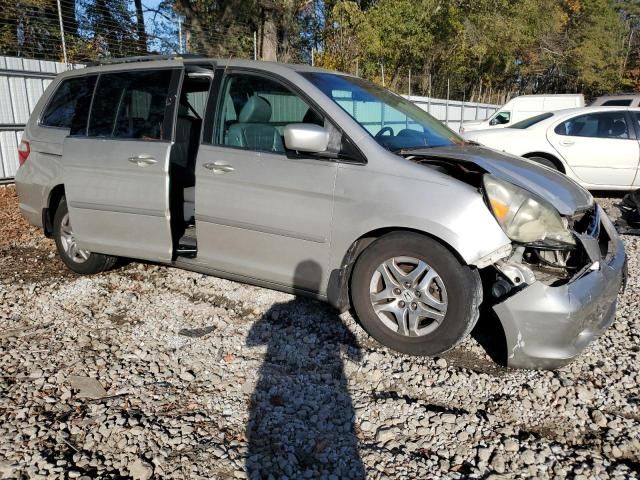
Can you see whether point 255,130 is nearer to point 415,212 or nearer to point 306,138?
point 306,138

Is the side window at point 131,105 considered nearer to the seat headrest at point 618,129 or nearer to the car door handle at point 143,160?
the car door handle at point 143,160

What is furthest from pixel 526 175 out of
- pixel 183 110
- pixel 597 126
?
pixel 597 126

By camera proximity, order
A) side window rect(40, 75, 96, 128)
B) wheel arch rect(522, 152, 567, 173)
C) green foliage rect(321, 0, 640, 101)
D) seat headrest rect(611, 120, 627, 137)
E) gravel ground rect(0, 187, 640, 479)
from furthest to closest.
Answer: green foliage rect(321, 0, 640, 101), wheel arch rect(522, 152, 567, 173), seat headrest rect(611, 120, 627, 137), side window rect(40, 75, 96, 128), gravel ground rect(0, 187, 640, 479)

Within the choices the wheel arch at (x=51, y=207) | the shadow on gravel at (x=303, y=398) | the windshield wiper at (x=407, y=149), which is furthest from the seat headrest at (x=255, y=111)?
the wheel arch at (x=51, y=207)

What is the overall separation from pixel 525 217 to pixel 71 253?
4.06 m

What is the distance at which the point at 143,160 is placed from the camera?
4.06 m

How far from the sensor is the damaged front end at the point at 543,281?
9.61 ft

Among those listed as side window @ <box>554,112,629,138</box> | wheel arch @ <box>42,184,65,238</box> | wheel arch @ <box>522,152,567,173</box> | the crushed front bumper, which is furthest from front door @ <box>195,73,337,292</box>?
side window @ <box>554,112,629,138</box>

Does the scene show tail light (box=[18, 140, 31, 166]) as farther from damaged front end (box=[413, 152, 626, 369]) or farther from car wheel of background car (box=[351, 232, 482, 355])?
damaged front end (box=[413, 152, 626, 369])

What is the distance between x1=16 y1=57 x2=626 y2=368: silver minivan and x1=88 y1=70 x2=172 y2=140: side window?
0.01 meters

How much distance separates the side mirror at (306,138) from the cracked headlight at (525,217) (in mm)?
→ 1055

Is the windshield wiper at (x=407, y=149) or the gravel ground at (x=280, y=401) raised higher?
the windshield wiper at (x=407, y=149)

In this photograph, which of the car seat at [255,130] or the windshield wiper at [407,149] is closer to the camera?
the windshield wiper at [407,149]

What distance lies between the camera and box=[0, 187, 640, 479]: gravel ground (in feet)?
7.81
